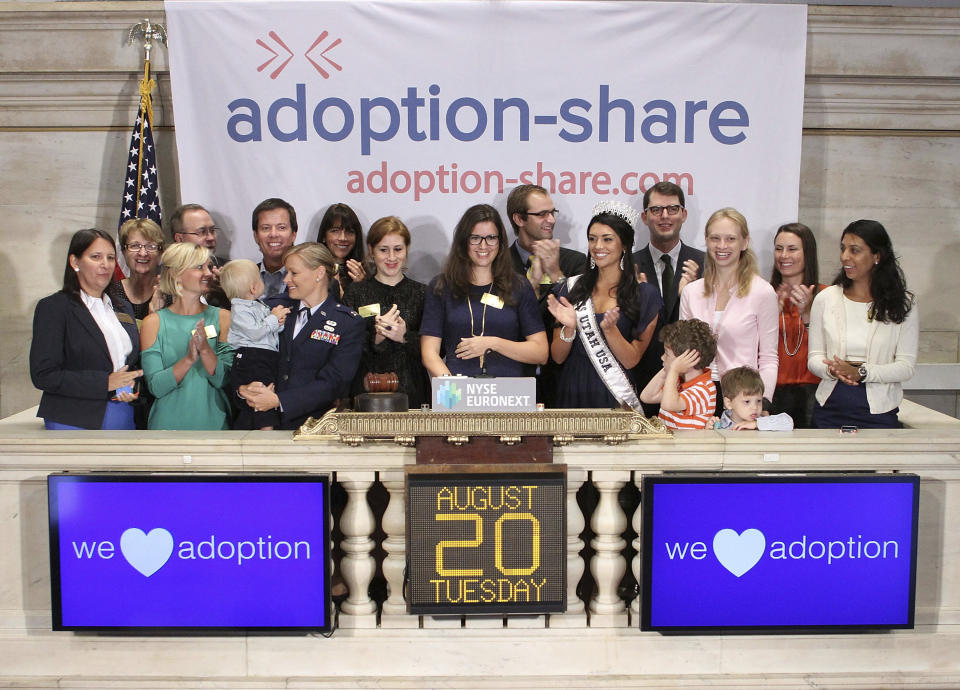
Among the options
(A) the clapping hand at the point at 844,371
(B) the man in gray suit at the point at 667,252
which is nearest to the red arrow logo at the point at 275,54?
(B) the man in gray suit at the point at 667,252

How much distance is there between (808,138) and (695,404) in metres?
3.36

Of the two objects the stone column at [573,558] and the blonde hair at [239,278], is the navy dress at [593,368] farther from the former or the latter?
the blonde hair at [239,278]

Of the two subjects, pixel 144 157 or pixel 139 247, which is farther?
pixel 144 157

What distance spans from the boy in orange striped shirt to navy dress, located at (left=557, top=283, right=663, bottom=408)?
0.50 m

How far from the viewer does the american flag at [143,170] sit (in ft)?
22.5

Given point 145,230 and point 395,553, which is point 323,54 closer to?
point 145,230

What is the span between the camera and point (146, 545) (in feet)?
13.8

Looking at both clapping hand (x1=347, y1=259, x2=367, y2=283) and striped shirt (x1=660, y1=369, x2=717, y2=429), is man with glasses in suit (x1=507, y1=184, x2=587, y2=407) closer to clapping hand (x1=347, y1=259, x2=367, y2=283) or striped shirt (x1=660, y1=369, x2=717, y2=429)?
clapping hand (x1=347, y1=259, x2=367, y2=283)

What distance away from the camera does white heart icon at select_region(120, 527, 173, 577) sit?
4.21 meters

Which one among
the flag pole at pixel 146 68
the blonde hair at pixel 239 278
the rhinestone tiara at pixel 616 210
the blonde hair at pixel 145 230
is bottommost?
the blonde hair at pixel 239 278

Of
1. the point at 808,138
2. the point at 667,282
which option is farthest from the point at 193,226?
the point at 808,138

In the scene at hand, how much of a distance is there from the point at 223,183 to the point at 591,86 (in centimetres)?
256

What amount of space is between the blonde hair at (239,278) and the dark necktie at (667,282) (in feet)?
8.52

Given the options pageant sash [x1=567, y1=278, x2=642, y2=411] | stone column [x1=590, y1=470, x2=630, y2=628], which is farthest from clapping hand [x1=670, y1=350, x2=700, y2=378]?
stone column [x1=590, y1=470, x2=630, y2=628]
